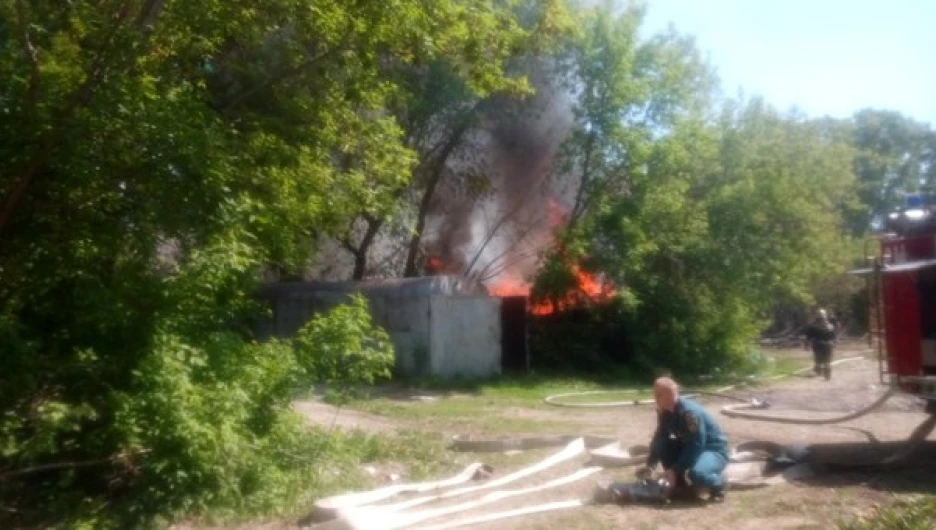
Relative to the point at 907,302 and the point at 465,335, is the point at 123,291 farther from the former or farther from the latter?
the point at 465,335

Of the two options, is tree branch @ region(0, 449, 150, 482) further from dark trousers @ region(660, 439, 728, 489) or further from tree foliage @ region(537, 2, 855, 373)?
tree foliage @ region(537, 2, 855, 373)

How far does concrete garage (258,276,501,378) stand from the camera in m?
23.4

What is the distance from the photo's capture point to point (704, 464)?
9.93 metres

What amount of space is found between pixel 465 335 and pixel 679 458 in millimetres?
14363

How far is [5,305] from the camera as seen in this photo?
31.4 feet

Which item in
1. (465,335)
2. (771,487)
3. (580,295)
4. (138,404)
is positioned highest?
(580,295)

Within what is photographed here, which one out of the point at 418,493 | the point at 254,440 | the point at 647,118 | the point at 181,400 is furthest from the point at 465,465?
the point at 647,118

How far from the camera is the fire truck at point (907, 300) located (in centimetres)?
1205

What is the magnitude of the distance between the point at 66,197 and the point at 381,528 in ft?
13.0

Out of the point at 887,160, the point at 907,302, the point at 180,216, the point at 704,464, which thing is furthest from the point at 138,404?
the point at 887,160

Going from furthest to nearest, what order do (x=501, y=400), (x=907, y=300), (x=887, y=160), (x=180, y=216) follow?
1. (x=887, y=160)
2. (x=501, y=400)
3. (x=907, y=300)
4. (x=180, y=216)

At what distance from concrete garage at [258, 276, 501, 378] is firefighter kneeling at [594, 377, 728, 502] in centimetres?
1320

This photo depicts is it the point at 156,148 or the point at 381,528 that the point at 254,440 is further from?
the point at 156,148

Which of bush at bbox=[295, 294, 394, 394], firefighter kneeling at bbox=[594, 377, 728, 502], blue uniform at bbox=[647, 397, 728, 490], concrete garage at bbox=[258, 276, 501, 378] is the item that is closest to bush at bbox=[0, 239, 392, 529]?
bush at bbox=[295, 294, 394, 394]
